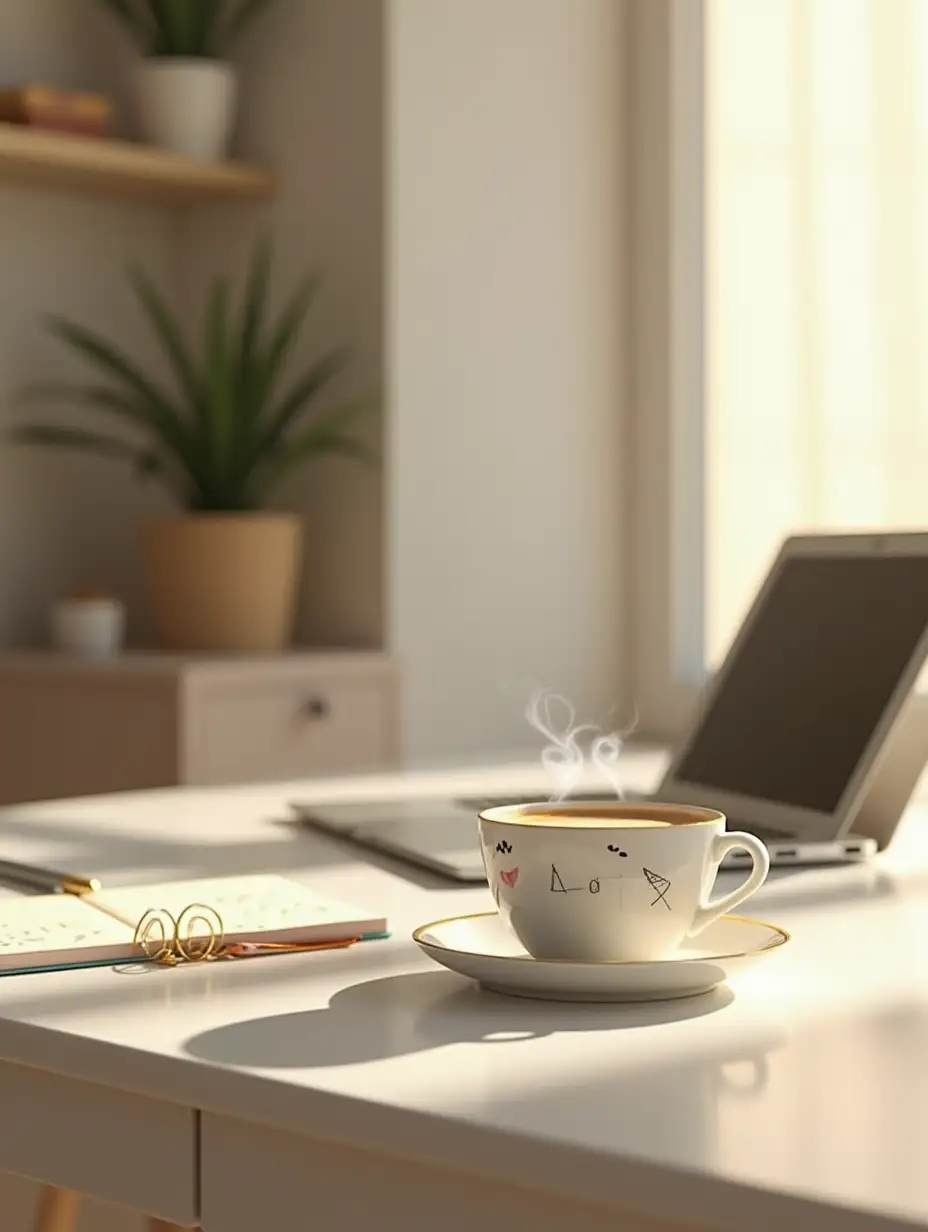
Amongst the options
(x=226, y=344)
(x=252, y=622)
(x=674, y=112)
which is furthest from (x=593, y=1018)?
(x=674, y=112)

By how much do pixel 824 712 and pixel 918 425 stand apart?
1.64 meters

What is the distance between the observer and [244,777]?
9.29ft

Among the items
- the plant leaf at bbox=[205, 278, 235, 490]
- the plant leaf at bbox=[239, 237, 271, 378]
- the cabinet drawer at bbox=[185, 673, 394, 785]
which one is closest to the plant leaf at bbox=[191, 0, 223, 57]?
the plant leaf at bbox=[239, 237, 271, 378]

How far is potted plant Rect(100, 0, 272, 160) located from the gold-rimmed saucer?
8.00ft

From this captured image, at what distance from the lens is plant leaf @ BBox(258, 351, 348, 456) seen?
307cm

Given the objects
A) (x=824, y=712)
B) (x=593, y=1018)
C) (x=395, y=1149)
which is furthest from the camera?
(x=824, y=712)

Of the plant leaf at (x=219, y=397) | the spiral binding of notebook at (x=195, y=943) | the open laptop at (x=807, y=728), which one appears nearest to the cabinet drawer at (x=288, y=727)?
the plant leaf at (x=219, y=397)

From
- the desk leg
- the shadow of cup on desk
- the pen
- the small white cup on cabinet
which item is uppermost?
the shadow of cup on desk

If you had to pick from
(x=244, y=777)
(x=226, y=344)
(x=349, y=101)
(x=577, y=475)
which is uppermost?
(x=349, y=101)

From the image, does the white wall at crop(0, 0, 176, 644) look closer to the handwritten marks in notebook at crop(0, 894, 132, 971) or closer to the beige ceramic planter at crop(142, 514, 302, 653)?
the beige ceramic planter at crop(142, 514, 302, 653)

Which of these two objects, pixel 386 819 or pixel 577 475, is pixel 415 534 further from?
pixel 386 819

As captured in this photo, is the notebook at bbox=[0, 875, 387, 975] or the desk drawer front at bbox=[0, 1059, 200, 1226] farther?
the notebook at bbox=[0, 875, 387, 975]

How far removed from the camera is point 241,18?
3.20 metres

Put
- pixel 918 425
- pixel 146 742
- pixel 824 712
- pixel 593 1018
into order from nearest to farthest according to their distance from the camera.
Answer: pixel 593 1018
pixel 824 712
pixel 146 742
pixel 918 425
